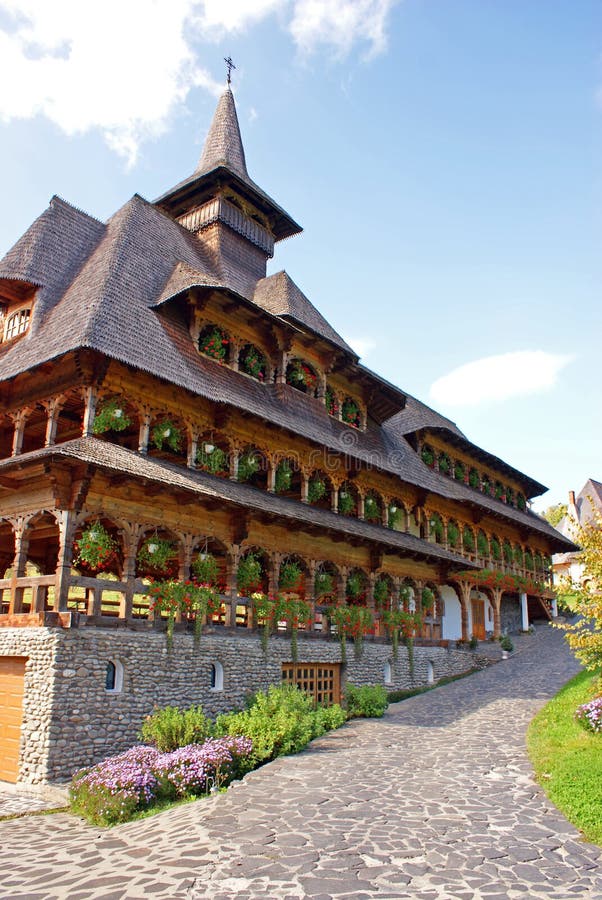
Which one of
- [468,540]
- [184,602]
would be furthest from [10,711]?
[468,540]

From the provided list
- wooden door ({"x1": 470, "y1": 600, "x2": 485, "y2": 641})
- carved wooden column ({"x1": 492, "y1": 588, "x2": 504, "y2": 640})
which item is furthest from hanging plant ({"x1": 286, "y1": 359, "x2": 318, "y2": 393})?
wooden door ({"x1": 470, "y1": 600, "x2": 485, "y2": 641})

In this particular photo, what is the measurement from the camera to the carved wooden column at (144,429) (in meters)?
16.2

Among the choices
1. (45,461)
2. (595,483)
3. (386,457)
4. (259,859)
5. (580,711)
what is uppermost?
(595,483)

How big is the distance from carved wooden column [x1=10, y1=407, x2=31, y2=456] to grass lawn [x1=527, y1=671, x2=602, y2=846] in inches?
509

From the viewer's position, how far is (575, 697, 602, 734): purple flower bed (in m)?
12.7

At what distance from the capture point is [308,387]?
23.3 metres

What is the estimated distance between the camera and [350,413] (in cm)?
2528

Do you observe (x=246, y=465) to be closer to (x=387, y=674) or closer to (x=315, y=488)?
(x=315, y=488)

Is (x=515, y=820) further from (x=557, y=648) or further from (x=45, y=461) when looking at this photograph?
(x=557, y=648)

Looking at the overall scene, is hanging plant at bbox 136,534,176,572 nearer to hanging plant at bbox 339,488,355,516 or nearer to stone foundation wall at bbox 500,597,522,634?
hanging plant at bbox 339,488,355,516

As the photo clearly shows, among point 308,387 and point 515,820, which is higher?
point 308,387

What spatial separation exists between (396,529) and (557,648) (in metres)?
8.57

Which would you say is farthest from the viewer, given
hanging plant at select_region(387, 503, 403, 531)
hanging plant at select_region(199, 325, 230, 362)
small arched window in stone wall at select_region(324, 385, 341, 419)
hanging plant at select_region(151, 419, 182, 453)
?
hanging plant at select_region(387, 503, 403, 531)

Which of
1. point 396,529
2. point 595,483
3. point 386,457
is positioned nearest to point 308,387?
point 386,457
